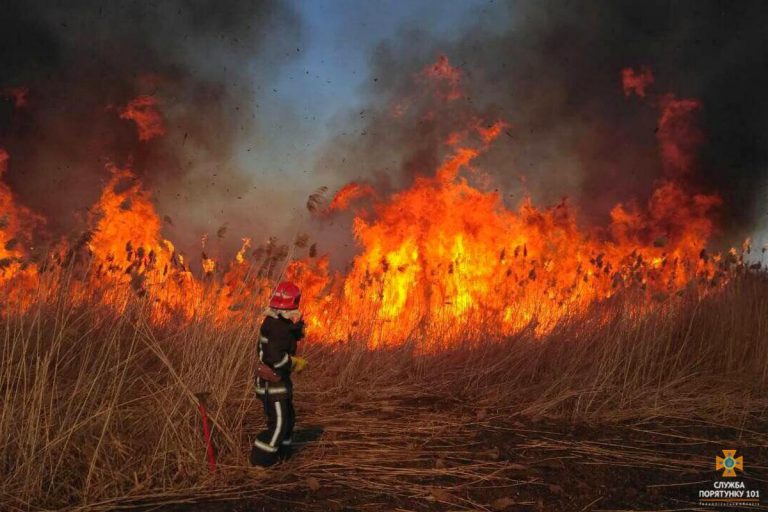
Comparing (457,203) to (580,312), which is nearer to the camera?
(580,312)

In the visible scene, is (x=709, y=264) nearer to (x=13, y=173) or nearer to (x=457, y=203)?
(x=457, y=203)

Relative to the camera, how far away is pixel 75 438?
3.49m

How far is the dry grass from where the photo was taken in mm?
3320

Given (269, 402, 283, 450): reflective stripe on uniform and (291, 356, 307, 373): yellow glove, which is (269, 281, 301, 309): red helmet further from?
(269, 402, 283, 450): reflective stripe on uniform

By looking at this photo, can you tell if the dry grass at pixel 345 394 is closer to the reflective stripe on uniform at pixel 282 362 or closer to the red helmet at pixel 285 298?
the reflective stripe on uniform at pixel 282 362

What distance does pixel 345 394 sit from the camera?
5621 millimetres

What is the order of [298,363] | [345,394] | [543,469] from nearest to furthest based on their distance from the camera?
[298,363] → [543,469] → [345,394]

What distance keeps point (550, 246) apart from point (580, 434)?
3883mm

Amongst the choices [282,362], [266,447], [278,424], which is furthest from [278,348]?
[266,447]

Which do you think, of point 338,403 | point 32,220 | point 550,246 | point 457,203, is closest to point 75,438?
point 338,403

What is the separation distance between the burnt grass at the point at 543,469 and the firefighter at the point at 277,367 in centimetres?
17

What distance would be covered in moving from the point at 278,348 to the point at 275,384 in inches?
8.7

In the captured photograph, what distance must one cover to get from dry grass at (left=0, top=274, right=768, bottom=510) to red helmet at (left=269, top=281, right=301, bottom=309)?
2.01 feet

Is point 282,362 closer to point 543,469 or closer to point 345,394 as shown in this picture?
point 543,469
